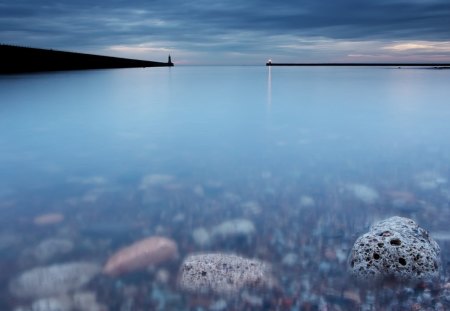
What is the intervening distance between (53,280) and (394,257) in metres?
3.32

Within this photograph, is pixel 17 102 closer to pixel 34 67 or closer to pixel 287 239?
pixel 287 239

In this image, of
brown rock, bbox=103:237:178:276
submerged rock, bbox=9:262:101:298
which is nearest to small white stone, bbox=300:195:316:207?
brown rock, bbox=103:237:178:276

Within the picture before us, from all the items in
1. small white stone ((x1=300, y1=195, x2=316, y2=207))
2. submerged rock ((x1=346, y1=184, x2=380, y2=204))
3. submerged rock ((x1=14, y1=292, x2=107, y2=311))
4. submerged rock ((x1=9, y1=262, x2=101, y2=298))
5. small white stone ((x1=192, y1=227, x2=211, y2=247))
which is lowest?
submerged rock ((x1=14, y1=292, x2=107, y2=311))

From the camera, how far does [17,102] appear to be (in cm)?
2091

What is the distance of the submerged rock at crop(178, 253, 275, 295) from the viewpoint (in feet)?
13.1

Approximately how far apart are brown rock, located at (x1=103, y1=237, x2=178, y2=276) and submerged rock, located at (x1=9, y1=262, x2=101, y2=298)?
A: 185 mm

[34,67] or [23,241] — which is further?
[34,67]

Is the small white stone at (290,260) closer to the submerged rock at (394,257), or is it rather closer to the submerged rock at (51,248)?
the submerged rock at (394,257)

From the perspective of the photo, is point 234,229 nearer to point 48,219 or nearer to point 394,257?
point 394,257

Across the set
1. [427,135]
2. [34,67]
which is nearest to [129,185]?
[427,135]

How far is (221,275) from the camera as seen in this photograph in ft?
13.5

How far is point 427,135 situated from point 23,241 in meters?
11.8

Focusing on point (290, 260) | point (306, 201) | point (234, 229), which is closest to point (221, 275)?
point (290, 260)

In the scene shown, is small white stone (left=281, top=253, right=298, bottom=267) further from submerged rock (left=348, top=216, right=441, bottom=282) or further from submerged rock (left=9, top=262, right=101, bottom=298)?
submerged rock (left=9, top=262, right=101, bottom=298)
